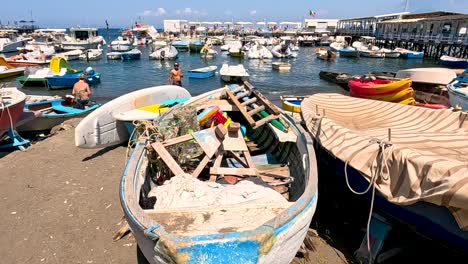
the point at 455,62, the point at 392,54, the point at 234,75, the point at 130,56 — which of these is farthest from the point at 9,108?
the point at 392,54

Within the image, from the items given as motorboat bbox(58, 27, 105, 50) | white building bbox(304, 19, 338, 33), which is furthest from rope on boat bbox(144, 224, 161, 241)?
white building bbox(304, 19, 338, 33)

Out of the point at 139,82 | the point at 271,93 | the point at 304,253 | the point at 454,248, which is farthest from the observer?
the point at 139,82

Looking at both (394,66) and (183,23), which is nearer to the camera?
(394,66)

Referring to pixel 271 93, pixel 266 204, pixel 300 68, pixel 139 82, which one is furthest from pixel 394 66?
pixel 266 204

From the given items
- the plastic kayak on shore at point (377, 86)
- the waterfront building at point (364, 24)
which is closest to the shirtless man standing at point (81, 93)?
the plastic kayak on shore at point (377, 86)

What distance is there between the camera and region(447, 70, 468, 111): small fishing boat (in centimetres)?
1166

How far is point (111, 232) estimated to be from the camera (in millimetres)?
6074

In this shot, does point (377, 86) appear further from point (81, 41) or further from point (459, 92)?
point (81, 41)

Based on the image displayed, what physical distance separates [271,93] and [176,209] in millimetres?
22342

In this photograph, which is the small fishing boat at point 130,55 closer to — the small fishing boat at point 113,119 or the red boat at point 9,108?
the red boat at point 9,108

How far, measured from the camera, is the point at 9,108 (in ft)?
32.5

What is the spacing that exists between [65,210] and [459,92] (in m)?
14.1

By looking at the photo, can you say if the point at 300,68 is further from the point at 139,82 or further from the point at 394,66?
the point at 139,82

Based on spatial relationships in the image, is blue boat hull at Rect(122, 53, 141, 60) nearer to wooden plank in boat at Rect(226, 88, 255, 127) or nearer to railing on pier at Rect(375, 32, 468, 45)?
wooden plank in boat at Rect(226, 88, 255, 127)
